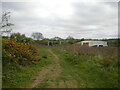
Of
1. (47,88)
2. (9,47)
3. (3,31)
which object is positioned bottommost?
(47,88)

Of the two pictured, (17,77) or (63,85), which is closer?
(63,85)

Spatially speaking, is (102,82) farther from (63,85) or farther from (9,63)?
(9,63)

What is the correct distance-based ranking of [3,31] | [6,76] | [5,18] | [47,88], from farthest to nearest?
[5,18], [3,31], [6,76], [47,88]

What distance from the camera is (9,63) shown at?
598cm

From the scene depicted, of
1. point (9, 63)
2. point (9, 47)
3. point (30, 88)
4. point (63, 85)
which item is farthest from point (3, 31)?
point (63, 85)

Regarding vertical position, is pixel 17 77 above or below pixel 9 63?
below

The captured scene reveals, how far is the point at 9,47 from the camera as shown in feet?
22.0

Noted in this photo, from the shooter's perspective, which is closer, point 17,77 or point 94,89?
point 94,89

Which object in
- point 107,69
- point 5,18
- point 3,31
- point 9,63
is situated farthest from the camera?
point 5,18

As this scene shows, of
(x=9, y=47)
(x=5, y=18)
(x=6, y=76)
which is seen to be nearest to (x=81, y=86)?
(x=6, y=76)

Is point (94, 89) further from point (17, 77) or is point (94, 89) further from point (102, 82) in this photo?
point (17, 77)

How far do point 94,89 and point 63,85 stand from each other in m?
1.05

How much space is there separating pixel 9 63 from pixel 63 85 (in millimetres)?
2987

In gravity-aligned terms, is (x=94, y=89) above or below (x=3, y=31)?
below
